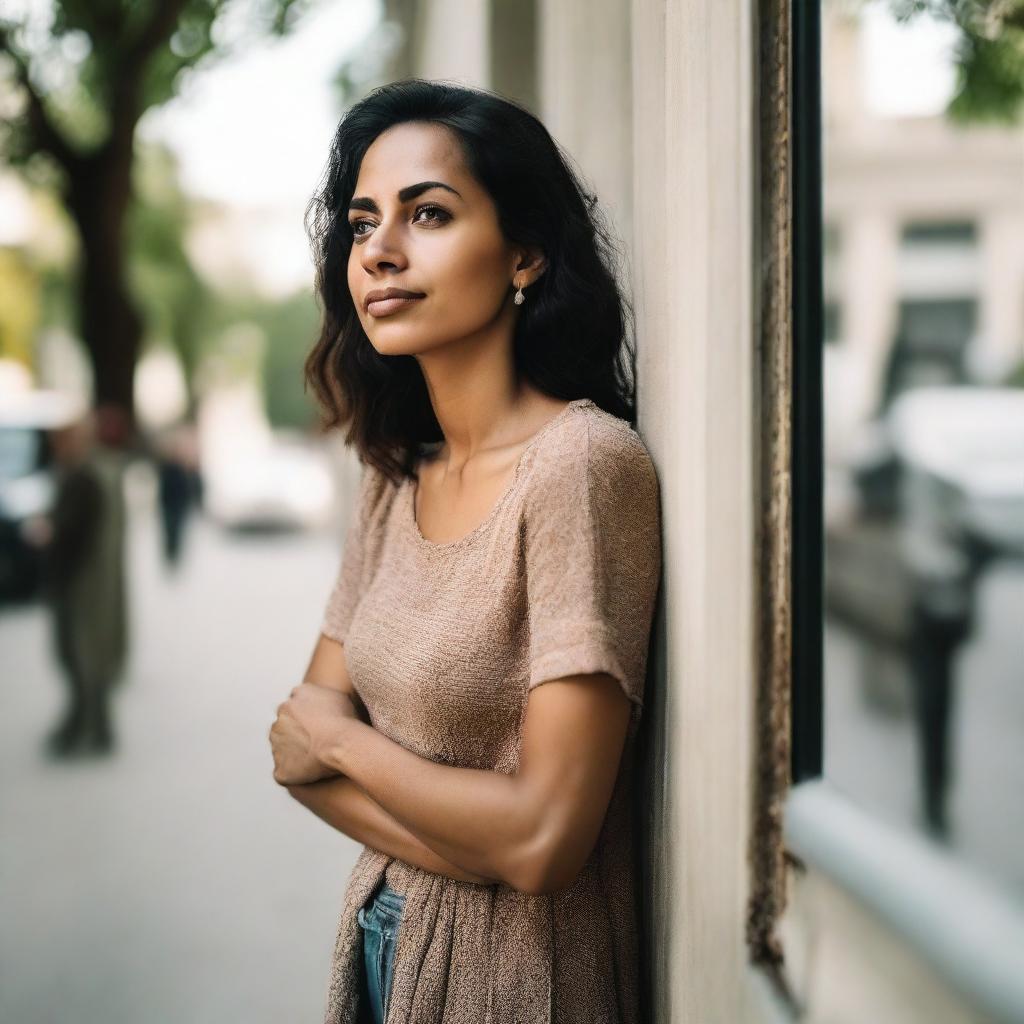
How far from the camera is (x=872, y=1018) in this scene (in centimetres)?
101

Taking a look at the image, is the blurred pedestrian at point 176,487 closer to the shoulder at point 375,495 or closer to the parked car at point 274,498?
the parked car at point 274,498

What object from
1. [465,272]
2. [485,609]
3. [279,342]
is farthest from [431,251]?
[279,342]

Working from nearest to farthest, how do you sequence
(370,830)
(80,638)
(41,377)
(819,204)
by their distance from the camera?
(819,204), (370,830), (80,638), (41,377)

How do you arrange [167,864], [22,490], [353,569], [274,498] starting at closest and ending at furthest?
[353,569] < [167,864] < [22,490] < [274,498]

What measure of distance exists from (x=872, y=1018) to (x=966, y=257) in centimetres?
1958

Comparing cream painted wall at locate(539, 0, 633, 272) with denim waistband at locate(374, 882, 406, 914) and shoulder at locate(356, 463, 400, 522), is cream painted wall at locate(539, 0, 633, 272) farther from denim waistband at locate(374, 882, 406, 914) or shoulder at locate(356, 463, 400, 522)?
denim waistband at locate(374, 882, 406, 914)

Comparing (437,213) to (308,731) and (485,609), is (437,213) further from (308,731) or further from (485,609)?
(308,731)

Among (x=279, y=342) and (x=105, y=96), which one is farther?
(x=279, y=342)

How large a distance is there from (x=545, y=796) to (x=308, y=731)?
0.53 m

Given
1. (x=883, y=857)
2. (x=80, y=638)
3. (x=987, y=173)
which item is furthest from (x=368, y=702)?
(x=987, y=173)

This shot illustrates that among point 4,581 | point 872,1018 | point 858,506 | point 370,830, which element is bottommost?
point 4,581

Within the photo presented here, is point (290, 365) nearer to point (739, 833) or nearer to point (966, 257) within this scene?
point (966, 257)

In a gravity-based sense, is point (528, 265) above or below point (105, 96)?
below

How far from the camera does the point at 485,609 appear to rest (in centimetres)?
155
